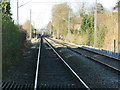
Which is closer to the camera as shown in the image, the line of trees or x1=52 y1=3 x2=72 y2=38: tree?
the line of trees

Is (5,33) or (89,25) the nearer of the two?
(5,33)

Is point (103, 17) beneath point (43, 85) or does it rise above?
above

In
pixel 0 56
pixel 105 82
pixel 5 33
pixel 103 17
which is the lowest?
pixel 105 82

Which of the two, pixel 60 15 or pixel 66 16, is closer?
pixel 66 16

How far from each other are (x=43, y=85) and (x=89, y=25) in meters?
41.9

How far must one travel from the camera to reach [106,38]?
108ft

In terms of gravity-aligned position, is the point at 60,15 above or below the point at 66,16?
above

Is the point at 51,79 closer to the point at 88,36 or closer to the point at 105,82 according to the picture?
the point at 105,82

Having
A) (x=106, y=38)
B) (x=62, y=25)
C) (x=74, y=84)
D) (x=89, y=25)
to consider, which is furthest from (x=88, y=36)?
(x=74, y=84)

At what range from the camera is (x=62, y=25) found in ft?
243

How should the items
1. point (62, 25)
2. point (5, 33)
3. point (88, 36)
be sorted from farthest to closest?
point (62, 25), point (88, 36), point (5, 33)

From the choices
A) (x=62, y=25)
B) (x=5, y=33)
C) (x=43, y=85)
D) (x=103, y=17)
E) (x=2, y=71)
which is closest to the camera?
(x=43, y=85)

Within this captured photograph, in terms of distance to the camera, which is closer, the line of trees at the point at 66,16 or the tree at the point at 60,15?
the line of trees at the point at 66,16

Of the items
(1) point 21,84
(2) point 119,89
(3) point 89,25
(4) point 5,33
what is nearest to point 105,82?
(2) point 119,89
